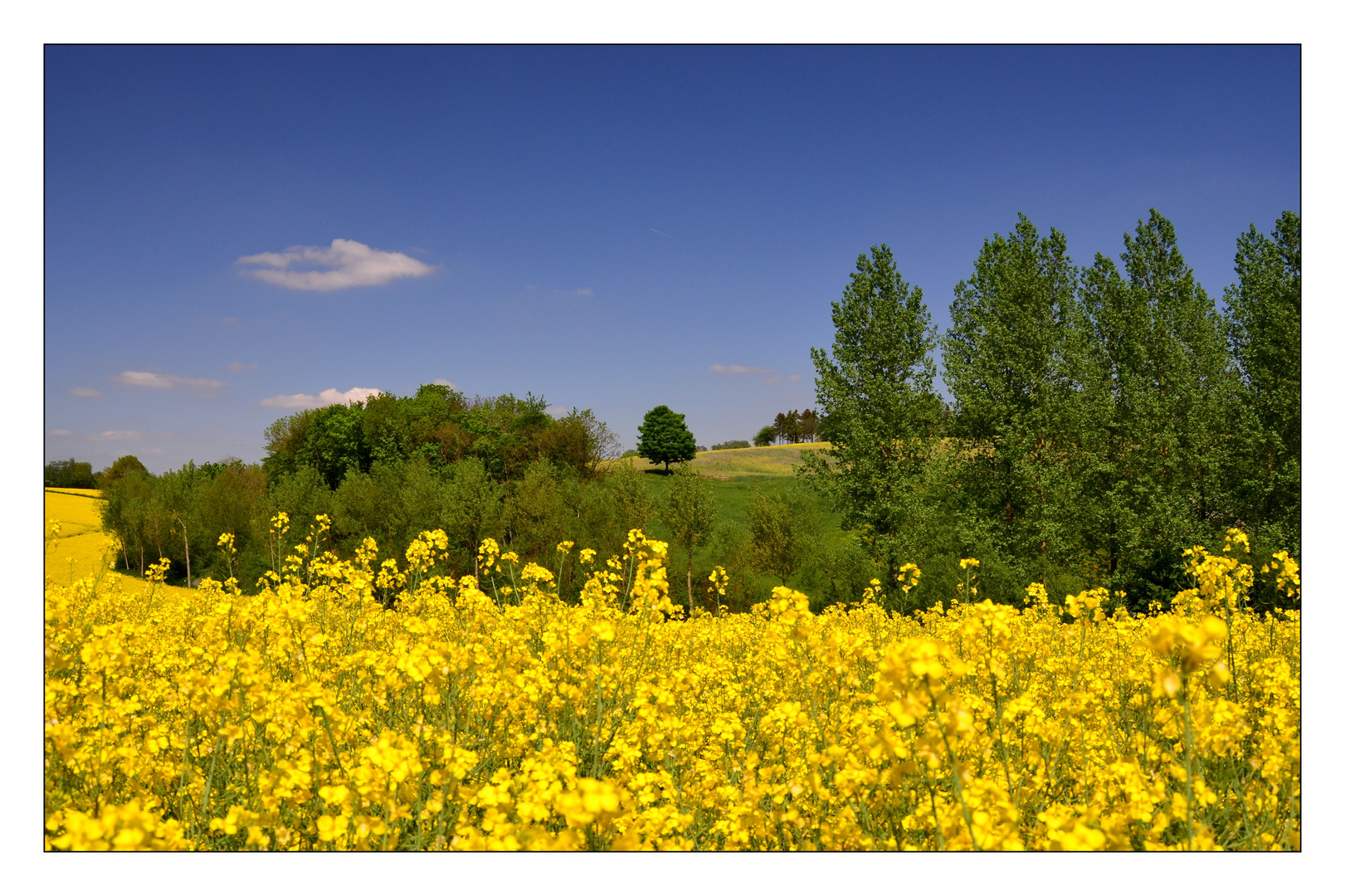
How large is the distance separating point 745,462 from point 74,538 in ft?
159

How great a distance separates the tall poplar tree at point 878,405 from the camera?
17344mm

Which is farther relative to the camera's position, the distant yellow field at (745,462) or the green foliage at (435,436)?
the distant yellow field at (745,462)

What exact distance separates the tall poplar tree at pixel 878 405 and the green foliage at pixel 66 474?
50.5 ft

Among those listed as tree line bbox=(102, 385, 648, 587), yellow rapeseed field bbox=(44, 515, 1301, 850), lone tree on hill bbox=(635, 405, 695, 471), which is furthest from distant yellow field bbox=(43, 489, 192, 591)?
lone tree on hill bbox=(635, 405, 695, 471)

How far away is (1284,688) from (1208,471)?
13.1 metres

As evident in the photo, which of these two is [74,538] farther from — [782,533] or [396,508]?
[782,533]

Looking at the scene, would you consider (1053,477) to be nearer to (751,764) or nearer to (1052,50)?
(1052,50)

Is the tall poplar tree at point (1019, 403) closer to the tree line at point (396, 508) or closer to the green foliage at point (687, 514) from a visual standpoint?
the green foliage at point (687, 514)

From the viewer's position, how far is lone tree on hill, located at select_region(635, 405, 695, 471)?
5682 cm

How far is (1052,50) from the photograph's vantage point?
3.85 m

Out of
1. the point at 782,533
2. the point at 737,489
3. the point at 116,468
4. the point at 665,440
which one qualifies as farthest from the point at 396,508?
the point at 665,440

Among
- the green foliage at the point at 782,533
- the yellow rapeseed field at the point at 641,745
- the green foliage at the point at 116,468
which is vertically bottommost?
the green foliage at the point at 782,533

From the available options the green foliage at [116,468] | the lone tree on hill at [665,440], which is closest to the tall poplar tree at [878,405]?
the green foliage at [116,468]

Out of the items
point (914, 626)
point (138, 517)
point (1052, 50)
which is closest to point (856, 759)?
point (1052, 50)
